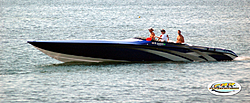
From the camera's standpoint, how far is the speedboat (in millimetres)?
19094

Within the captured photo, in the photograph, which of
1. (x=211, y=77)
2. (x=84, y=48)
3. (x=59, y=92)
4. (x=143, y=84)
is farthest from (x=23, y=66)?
(x=211, y=77)

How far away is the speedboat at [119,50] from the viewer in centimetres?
1909

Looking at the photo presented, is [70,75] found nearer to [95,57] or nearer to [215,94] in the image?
[95,57]

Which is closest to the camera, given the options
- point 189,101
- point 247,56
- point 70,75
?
point 189,101

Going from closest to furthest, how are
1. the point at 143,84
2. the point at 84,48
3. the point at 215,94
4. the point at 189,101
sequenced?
the point at 189,101 < the point at 215,94 < the point at 143,84 < the point at 84,48

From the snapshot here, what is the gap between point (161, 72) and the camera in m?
18.2

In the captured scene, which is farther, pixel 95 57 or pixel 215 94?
pixel 95 57

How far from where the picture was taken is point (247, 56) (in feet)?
75.1

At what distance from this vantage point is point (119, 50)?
19.3 meters

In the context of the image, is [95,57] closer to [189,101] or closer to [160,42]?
[160,42]

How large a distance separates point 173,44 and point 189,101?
624 cm

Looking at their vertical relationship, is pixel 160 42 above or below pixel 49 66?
above

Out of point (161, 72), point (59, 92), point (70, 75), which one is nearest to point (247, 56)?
point (161, 72)

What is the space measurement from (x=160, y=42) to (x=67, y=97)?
6892mm
